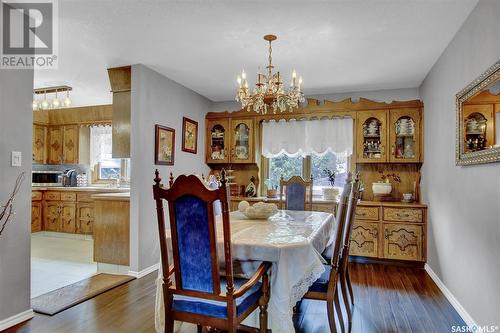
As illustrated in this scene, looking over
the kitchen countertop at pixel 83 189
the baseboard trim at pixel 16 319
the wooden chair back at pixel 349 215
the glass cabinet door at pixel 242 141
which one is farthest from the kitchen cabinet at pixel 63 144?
the wooden chair back at pixel 349 215

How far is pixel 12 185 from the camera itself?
2416 millimetres

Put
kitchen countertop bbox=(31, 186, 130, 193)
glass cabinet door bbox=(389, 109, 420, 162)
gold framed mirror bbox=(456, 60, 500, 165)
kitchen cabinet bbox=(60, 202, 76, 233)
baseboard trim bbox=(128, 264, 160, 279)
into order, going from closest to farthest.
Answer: gold framed mirror bbox=(456, 60, 500, 165) → baseboard trim bbox=(128, 264, 160, 279) → glass cabinet door bbox=(389, 109, 420, 162) → kitchen countertop bbox=(31, 186, 130, 193) → kitchen cabinet bbox=(60, 202, 76, 233)

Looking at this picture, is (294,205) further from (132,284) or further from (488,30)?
(488,30)

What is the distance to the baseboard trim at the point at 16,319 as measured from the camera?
2326mm

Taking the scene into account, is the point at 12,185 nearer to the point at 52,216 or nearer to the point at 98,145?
the point at 52,216

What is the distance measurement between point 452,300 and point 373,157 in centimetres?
217

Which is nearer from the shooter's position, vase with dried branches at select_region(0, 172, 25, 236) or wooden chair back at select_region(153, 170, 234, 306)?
wooden chair back at select_region(153, 170, 234, 306)

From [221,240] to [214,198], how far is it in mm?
533

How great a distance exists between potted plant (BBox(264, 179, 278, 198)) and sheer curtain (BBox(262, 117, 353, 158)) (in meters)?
0.44

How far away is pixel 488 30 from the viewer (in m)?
2.14

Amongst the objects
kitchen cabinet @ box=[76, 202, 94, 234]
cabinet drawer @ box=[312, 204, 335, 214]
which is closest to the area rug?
kitchen cabinet @ box=[76, 202, 94, 234]

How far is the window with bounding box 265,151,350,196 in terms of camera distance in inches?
195

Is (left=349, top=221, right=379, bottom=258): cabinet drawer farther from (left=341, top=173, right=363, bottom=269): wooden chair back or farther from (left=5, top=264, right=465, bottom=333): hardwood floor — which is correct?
(left=341, top=173, right=363, bottom=269): wooden chair back

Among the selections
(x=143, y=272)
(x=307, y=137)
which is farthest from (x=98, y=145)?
(x=307, y=137)
